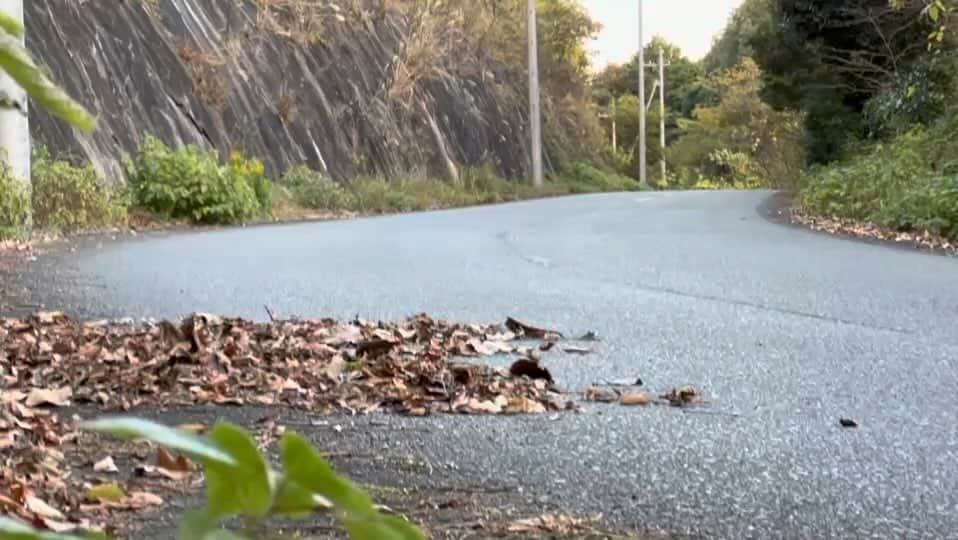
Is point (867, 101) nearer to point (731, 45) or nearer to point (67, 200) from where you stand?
point (67, 200)

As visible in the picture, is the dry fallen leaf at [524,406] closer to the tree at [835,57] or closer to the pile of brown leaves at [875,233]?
the pile of brown leaves at [875,233]

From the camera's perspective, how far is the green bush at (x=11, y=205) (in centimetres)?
810

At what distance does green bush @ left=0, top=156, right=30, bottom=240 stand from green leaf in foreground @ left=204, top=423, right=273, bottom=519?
27.9ft

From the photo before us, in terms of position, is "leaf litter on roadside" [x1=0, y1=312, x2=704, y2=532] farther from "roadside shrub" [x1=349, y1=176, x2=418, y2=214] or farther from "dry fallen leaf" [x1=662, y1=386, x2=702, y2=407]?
"roadside shrub" [x1=349, y1=176, x2=418, y2=214]

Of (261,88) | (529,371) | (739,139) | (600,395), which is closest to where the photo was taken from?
(600,395)

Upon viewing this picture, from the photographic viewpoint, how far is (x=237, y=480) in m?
0.23

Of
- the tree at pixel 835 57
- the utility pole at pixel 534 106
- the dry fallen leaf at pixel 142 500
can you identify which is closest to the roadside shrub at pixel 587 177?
the utility pole at pixel 534 106

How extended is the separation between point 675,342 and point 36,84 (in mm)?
3894

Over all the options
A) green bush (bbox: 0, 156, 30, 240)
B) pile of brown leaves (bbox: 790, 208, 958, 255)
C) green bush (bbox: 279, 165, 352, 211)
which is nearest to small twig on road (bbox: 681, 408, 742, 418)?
pile of brown leaves (bbox: 790, 208, 958, 255)

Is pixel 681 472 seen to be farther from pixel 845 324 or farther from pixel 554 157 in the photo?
pixel 554 157

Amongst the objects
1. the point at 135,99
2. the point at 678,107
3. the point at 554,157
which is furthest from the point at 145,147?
the point at 678,107

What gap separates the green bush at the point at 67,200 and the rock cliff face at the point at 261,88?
0.77 metres

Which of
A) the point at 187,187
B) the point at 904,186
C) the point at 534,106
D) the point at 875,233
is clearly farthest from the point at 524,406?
the point at 534,106

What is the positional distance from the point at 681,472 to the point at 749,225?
8.91 m
